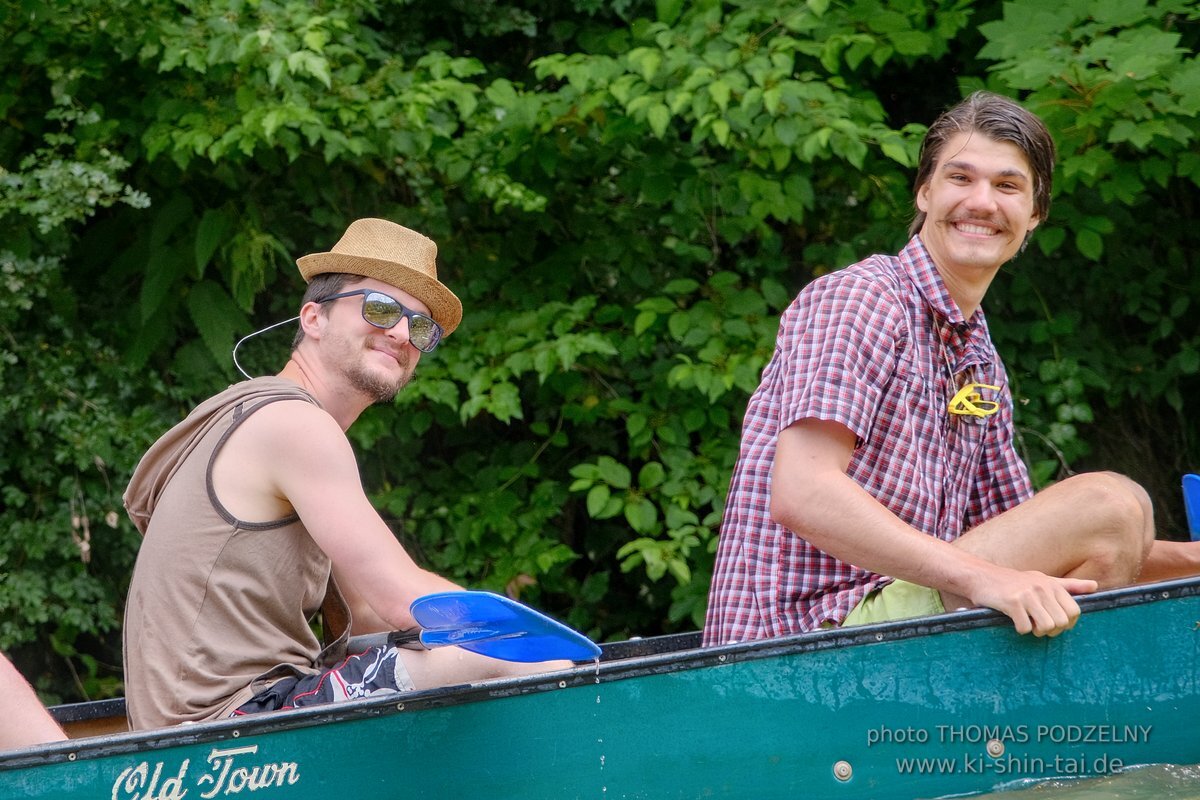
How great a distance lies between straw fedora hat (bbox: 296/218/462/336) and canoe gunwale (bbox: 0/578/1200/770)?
87 cm

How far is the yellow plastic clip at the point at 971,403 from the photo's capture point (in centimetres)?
277

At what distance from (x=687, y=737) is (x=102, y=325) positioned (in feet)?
9.90

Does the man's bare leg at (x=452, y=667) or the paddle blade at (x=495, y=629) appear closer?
the paddle blade at (x=495, y=629)

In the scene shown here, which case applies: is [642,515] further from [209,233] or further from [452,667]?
[452,667]

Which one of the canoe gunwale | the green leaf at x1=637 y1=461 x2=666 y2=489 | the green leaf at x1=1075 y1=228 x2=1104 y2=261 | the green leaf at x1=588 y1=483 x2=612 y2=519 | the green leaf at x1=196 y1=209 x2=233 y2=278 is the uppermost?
the green leaf at x1=196 y1=209 x2=233 y2=278

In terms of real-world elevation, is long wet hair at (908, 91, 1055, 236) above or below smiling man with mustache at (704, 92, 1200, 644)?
above

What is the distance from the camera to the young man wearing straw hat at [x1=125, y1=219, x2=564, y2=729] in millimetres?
2342

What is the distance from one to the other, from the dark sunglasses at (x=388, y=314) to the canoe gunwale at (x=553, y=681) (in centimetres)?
78

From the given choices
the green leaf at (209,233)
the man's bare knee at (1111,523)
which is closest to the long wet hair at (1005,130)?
the man's bare knee at (1111,523)

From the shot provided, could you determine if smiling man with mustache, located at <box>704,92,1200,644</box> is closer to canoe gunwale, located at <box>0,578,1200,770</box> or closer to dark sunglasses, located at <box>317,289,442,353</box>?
canoe gunwale, located at <box>0,578,1200,770</box>

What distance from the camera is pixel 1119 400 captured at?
4.90 meters

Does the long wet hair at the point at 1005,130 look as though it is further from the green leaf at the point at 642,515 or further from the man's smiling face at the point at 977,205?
the green leaf at the point at 642,515

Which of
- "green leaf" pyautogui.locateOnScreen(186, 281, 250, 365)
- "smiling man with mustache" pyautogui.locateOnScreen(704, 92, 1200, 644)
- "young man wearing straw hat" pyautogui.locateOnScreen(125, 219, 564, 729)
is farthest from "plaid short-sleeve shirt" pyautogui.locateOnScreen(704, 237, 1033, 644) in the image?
"green leaf" pyautogui.locateOnScreen(186, 281, 250, 365)

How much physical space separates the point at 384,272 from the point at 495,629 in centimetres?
86
